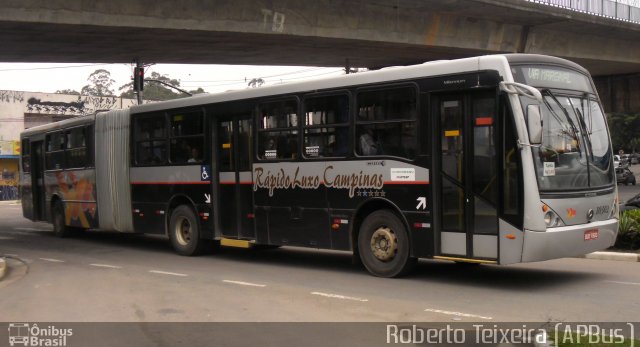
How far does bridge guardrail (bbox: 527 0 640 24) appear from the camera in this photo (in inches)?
945

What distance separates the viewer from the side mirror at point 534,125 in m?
8.24

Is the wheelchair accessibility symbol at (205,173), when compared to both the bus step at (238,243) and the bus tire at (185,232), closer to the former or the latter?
the bus tire at (185,232)

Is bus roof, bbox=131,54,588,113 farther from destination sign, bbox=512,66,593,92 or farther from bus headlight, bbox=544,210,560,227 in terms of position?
bus headlight, bbox=544,210,560,227

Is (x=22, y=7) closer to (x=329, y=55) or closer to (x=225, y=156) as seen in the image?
(x=225, y=156)

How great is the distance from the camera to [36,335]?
723 cm

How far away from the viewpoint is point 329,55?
78.6 feet

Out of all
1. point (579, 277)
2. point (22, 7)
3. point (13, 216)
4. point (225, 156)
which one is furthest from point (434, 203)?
point (13, 216)

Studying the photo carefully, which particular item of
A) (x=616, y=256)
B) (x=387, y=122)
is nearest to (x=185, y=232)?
(x=387, y=122)

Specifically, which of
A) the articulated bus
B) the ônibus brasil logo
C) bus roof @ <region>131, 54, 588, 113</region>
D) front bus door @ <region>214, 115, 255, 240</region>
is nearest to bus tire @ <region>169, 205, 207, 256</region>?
the articulated bus

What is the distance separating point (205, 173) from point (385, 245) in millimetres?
4724

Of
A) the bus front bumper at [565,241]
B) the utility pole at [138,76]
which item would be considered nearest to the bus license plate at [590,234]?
the bus front bumper at [565,241]

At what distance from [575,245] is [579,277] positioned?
138 cm

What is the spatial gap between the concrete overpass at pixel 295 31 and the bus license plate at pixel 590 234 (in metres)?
11.9

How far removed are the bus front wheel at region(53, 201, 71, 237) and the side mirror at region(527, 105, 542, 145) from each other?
14.4m
